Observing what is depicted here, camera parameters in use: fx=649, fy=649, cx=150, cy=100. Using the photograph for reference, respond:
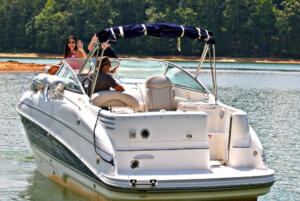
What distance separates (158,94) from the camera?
9.24 m

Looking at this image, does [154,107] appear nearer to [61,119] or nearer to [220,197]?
[61,119]

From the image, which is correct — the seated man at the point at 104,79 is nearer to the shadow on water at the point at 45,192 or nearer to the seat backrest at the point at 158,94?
the seat backrest at the point at 158,94

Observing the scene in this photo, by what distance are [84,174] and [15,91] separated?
2055 centimetres

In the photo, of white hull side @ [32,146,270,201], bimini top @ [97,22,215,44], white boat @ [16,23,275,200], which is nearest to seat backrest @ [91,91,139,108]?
white boat @ [16,23,275,200]

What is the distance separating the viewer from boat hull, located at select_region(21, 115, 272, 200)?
7.20 metres

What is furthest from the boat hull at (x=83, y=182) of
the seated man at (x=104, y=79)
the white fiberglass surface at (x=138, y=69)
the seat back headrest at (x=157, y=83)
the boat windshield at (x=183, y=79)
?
the boat windshield at (x=183, y=79)

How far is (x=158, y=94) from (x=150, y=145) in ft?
5.97

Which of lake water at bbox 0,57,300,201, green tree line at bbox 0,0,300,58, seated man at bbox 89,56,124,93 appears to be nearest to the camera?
seated man at bbox 89,56,124,93

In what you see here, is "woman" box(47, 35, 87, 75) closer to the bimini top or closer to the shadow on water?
the shadow on water

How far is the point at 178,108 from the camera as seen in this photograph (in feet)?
30.0

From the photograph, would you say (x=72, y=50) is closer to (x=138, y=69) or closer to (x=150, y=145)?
(x=138, y=69)

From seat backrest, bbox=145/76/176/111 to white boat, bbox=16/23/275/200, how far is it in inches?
0.6

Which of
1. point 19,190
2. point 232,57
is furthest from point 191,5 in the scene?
point 19,190

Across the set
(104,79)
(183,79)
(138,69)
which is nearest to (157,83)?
(104,79)
